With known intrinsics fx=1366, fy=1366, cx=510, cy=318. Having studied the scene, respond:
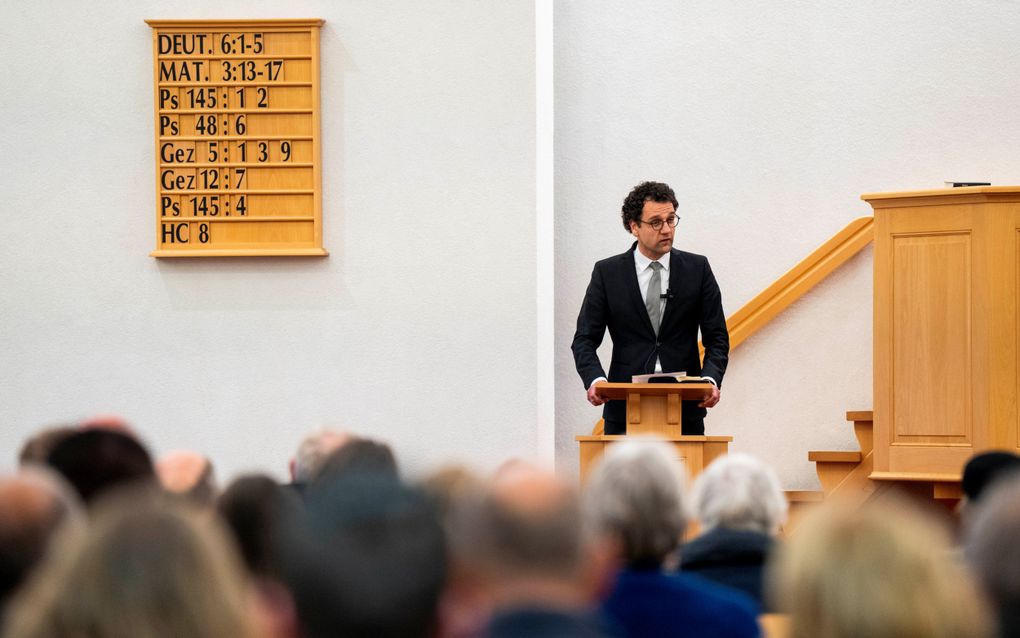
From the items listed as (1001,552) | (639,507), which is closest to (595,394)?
(639,507)

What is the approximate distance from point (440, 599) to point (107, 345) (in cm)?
604

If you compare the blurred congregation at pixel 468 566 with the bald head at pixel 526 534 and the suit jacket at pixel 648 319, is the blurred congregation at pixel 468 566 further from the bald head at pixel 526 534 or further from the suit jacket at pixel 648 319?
the suit jacket at pixel 648 319

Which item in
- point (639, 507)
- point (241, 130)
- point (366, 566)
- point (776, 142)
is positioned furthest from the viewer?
point (776, 142)

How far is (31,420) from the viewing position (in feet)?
24.2

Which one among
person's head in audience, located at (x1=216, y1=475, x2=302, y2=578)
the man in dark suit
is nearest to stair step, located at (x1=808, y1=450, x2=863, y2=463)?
the man in dark suit

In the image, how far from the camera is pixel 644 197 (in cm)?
666

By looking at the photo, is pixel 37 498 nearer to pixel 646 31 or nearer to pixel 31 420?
pixel 31 420

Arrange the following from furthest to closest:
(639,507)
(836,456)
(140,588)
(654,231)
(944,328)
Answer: (836,456) < (654,231) < (944,328) < (639,507) < (140,588)

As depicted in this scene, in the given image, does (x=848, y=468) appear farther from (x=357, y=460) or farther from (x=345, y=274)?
(x=357, y=460)

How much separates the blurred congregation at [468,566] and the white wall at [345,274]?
4.58 meters

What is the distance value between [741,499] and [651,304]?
3.75 meters

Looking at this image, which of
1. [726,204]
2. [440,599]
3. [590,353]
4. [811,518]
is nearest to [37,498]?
[440,599]

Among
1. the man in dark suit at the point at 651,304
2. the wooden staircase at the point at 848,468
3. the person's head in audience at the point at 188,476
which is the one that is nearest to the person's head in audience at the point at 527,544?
the person's head in audience at the point at 188,476

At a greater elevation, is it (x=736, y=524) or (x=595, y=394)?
(x=595, y=394)
